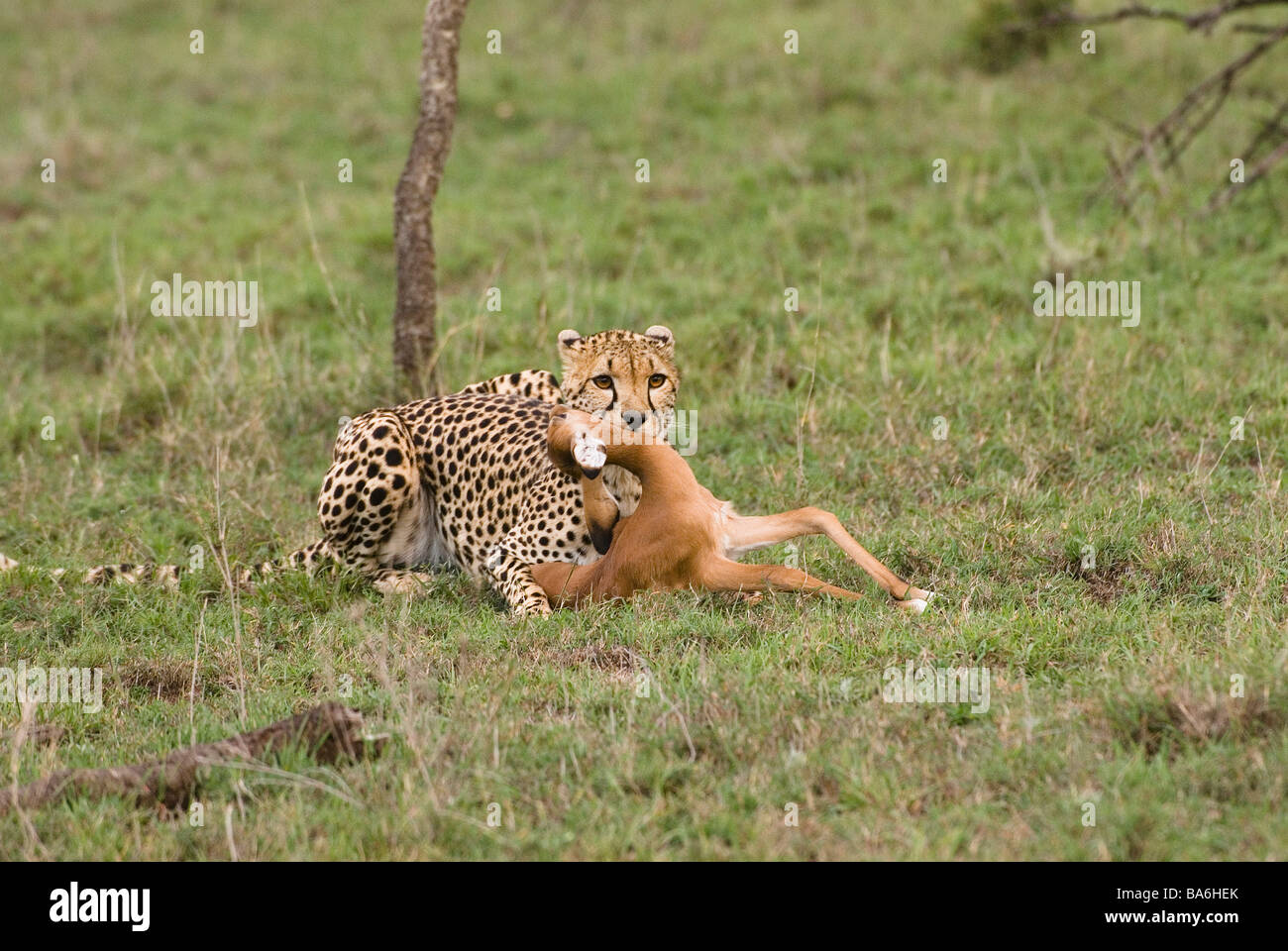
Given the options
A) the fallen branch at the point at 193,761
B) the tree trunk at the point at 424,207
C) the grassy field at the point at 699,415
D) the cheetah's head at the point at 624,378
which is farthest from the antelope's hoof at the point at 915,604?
the tree trunk at the point at 424,207

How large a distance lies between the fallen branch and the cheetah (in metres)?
1.32

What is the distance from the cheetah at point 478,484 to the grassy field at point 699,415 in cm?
20

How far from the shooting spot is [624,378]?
5.15 metres

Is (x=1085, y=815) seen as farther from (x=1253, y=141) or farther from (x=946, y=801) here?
(x=1253, y=141)

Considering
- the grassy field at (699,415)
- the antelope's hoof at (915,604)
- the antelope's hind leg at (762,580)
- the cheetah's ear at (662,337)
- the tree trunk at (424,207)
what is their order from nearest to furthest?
the grassy field at (699,415) < the antelope's hoof at (915,604) < the antelope's hind leg at (762,580) < the cheetah's ear at (662,337) < the tree trunk at (424,207)

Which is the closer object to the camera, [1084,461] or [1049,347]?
[1084,461]

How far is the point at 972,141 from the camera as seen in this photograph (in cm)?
999

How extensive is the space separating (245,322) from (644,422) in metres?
3.89

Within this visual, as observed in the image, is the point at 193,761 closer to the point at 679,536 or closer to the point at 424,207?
the point at 679,536

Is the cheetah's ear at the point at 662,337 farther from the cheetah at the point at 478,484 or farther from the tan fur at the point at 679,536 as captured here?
the tan fur at the point at 679,536

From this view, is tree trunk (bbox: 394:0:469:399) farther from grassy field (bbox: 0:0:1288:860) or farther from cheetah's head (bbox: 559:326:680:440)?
cheetah's head (bbox: 559:326:680:440)

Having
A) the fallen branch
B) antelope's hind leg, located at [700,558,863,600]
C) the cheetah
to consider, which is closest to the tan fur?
antelope's hind leg, located at [700,558,863,600]

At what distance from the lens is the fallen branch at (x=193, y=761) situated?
3707 mm
